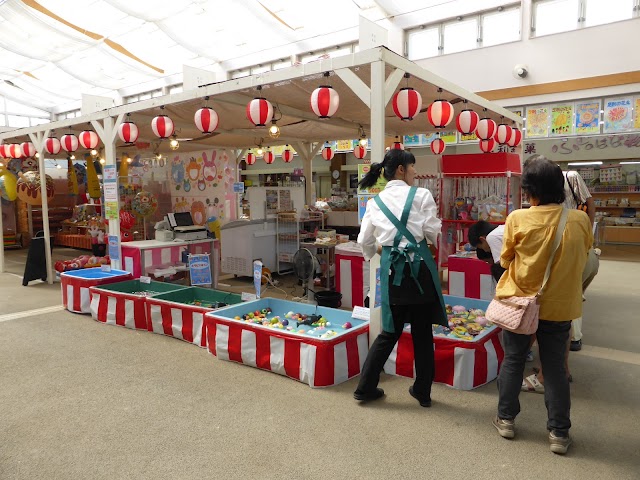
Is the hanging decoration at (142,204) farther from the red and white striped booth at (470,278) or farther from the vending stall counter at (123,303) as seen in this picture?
the red and white striped booth at (470,278)

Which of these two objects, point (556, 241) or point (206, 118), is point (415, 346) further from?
point (206, 118)

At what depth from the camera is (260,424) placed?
3.05m

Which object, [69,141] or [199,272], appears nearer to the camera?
[199,272]

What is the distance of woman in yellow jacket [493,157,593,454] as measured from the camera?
2.53 metres

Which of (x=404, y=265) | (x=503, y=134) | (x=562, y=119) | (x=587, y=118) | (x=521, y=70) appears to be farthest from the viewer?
(x=521, y=70)

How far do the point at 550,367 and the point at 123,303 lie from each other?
4.38 metres

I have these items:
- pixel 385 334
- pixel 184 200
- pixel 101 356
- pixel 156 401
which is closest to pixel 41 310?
pixel 101 356

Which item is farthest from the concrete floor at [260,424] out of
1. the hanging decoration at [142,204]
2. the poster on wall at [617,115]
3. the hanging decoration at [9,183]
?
the hanging decoration at [9,183]

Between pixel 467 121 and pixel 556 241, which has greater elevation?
pixel 467 121

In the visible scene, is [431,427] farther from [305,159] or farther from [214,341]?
[305,159]

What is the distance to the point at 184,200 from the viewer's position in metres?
11.8

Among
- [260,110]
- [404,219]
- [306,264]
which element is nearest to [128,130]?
[260,110]

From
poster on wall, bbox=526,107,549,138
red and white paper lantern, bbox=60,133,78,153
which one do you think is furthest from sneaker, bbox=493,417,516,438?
poster on wall, bbox=526,107,549,138

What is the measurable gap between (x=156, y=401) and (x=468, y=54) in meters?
10.5
